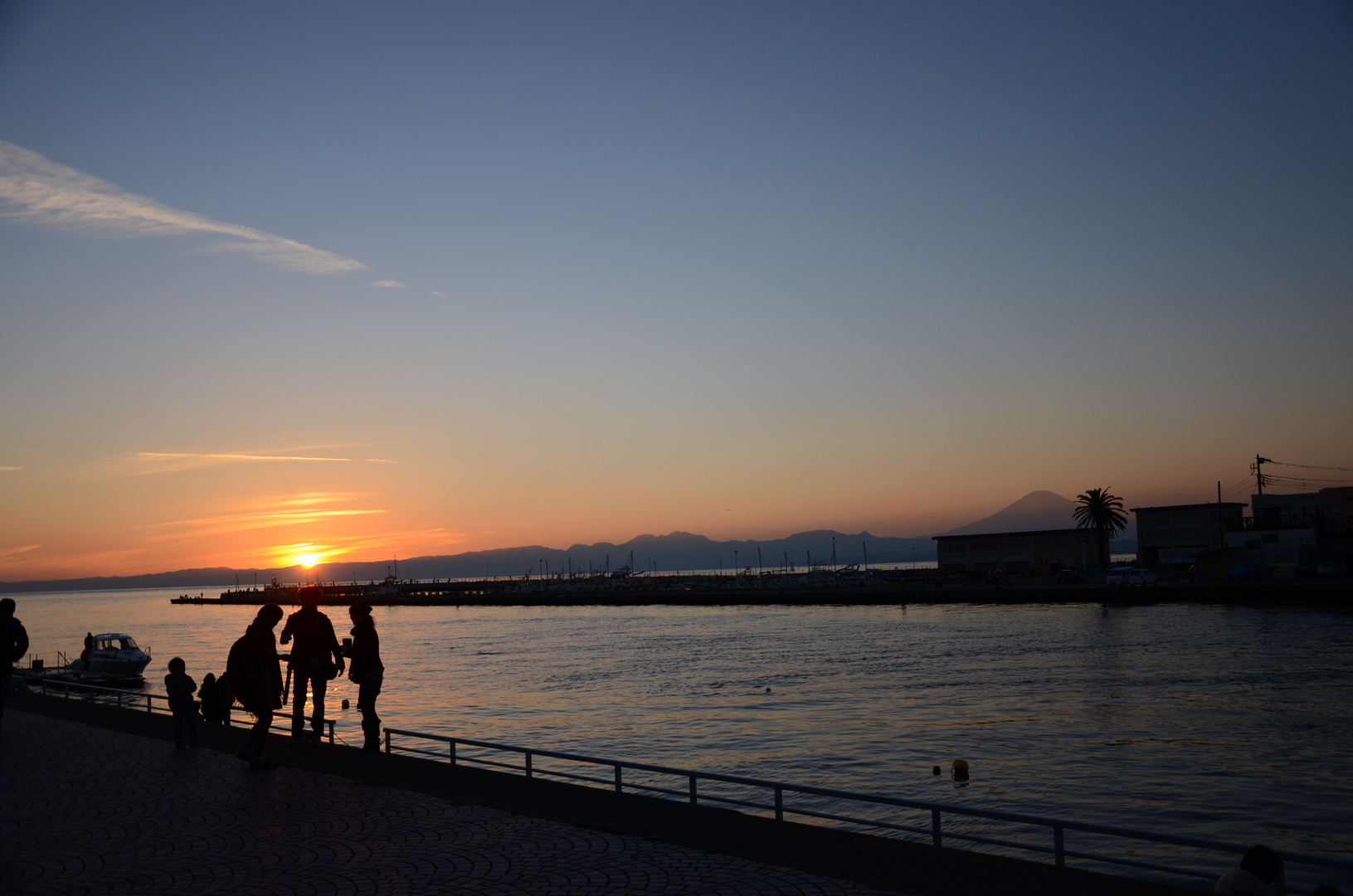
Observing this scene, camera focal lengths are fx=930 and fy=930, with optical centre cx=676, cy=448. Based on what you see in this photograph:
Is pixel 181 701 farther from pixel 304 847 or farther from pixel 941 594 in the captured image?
pixel 941 594

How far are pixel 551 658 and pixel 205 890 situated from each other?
58.4 metres

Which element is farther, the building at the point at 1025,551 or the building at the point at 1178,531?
the building at the point at 1025,551

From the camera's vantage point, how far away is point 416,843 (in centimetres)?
945

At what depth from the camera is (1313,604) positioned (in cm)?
7456

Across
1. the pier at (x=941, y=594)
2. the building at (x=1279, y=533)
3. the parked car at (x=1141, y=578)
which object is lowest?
the pier at (x=941, y=594)

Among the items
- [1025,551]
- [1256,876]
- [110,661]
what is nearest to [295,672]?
[1256,876]

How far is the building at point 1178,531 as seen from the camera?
10950cm

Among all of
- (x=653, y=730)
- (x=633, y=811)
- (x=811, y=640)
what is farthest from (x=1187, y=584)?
(x=633, y=811)

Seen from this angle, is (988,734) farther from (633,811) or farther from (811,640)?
(811,640)

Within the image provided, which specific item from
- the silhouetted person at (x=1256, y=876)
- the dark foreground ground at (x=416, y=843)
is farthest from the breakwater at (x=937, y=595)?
the silhouetted person at (x=1256, y=876)

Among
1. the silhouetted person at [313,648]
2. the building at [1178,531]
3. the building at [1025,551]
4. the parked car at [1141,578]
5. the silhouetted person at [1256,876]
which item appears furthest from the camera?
the building at [1025,551]

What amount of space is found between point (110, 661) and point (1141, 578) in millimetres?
88768

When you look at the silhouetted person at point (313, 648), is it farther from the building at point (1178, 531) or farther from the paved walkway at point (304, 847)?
the building at point (1178, 531)

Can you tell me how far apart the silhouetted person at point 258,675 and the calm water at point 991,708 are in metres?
14.2
